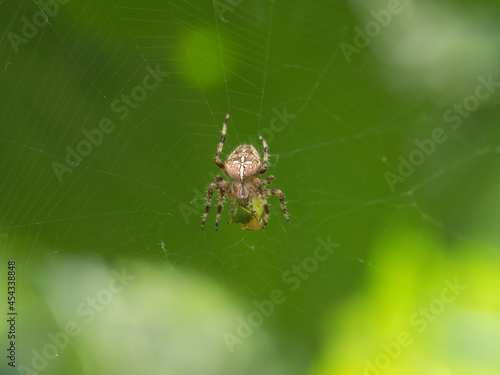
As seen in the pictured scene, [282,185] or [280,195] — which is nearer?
[282,185]

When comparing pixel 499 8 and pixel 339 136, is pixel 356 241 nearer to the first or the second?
pixel 339 136

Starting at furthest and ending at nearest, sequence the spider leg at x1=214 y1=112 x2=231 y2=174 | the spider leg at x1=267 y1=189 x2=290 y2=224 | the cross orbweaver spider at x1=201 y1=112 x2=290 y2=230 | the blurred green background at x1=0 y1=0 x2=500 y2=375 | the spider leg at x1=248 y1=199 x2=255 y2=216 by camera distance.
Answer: the cross orbweaver spider at x1=201 y1=112 x2=290 y2=230, the spider leg at x1=267 y1=189 x2=290 y2=224, the spider leg at x1=248 y1=199 x2=255 y2=216, the spider leg at x1=214 y1=112 x2=231 y2=174, the blurred green background at x1=0 y1=0 x2=500 y2=375

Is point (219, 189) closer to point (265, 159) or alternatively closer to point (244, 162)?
point (244, 162)

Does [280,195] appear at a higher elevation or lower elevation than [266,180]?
lower

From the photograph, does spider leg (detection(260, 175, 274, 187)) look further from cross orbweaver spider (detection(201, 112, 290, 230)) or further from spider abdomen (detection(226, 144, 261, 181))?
spider abdomen (detection(226, 144, 261, 181))

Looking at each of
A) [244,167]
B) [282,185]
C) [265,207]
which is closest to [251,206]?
[265,207]

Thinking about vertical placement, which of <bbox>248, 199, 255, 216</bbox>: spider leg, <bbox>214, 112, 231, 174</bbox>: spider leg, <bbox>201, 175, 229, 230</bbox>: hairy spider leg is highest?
<bbox>214, 112, 231, 174</bbox>: spider leg

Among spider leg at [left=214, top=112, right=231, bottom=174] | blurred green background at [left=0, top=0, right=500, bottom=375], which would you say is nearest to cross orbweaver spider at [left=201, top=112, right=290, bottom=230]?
spider leg at [left=214, top=112, right=231, bottom=174]
